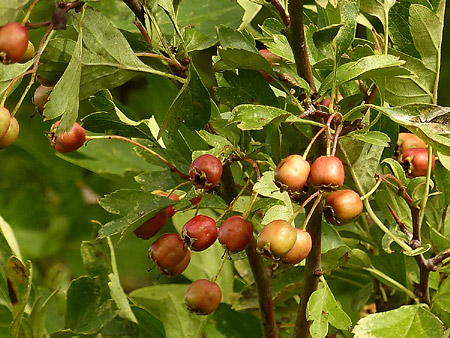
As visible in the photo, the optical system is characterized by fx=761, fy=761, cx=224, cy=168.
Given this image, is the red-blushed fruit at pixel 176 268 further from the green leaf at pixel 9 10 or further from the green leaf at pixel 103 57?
the green leaf at pixel 9 10

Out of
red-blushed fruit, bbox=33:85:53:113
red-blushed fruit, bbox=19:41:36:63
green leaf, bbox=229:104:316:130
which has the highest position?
red-blushed fruit, bbox=19:41:36:63

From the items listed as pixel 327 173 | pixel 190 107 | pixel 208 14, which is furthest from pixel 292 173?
pixel 208 14

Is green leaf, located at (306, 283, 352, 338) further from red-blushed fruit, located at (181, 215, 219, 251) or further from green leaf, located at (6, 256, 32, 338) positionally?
green leaf, located at (6, 256, 32, 338)

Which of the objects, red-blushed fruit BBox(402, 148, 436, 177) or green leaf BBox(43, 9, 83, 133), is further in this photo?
red-blushed fruit BBox(402, 148, 436, 177)

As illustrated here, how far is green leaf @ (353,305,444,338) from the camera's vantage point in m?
0.74

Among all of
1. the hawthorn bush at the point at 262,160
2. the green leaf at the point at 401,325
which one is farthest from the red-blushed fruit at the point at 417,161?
the green leaf at the point at 401,325

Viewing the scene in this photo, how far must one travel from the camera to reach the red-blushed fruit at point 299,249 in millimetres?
635

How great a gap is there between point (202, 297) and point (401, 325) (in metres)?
→ 0.20

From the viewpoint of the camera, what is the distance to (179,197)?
2.71 feet

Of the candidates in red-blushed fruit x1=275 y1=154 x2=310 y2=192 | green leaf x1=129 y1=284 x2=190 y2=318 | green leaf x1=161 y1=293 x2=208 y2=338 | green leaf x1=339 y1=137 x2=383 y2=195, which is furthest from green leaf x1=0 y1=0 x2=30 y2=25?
green leaf x1=129 y1=284 x2=190 y2=318

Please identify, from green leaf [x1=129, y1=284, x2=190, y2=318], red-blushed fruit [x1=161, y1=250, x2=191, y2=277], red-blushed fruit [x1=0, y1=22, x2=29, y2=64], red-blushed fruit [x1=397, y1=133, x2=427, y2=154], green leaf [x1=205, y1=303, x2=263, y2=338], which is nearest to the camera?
red-blushed fruit [x1=0, y1=22, x2=29, y2=64]

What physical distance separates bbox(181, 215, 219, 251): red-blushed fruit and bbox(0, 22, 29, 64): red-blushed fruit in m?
0.25

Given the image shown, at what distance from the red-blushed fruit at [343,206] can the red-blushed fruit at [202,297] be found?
0.18 meters

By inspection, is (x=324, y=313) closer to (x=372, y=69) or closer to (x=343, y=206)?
(x=343, y=206)
